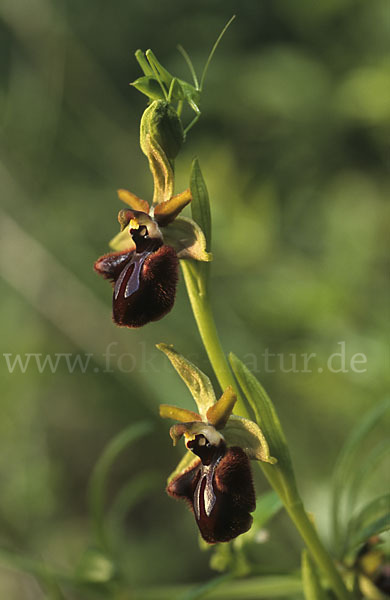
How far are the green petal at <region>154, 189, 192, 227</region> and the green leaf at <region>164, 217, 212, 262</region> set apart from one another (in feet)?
0.05

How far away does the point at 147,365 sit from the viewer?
4172 mm

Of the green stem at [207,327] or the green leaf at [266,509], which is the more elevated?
the green stem at [207,327]

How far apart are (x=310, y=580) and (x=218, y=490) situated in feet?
1.16

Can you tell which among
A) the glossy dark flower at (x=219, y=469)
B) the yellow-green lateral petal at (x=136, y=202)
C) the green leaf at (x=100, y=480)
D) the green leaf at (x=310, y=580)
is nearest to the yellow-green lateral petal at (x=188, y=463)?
the glossy dark flower at (x=219, y=469)

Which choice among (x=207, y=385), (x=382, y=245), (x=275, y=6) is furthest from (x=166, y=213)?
(x=275, y=6)

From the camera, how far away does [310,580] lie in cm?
155

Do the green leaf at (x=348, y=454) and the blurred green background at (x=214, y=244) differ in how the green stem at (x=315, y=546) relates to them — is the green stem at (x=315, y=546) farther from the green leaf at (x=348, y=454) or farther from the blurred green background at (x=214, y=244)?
the blurred green background at (x=214, y=244)

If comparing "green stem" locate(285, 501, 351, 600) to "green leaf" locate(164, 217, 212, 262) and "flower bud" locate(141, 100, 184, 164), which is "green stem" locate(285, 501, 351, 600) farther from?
"flower bud" locate(141, 100, 184, 164)

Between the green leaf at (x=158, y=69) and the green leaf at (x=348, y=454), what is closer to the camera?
the green leaf at (x=158, y=69)

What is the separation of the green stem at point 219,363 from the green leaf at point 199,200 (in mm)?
85

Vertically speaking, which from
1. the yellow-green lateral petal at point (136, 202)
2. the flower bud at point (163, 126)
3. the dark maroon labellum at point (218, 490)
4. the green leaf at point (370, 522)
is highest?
the flower bud at point (163, 126)

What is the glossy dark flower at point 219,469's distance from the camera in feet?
4.65

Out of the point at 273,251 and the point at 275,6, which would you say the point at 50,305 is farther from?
the point at 275,6

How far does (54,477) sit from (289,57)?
3.44 meters
